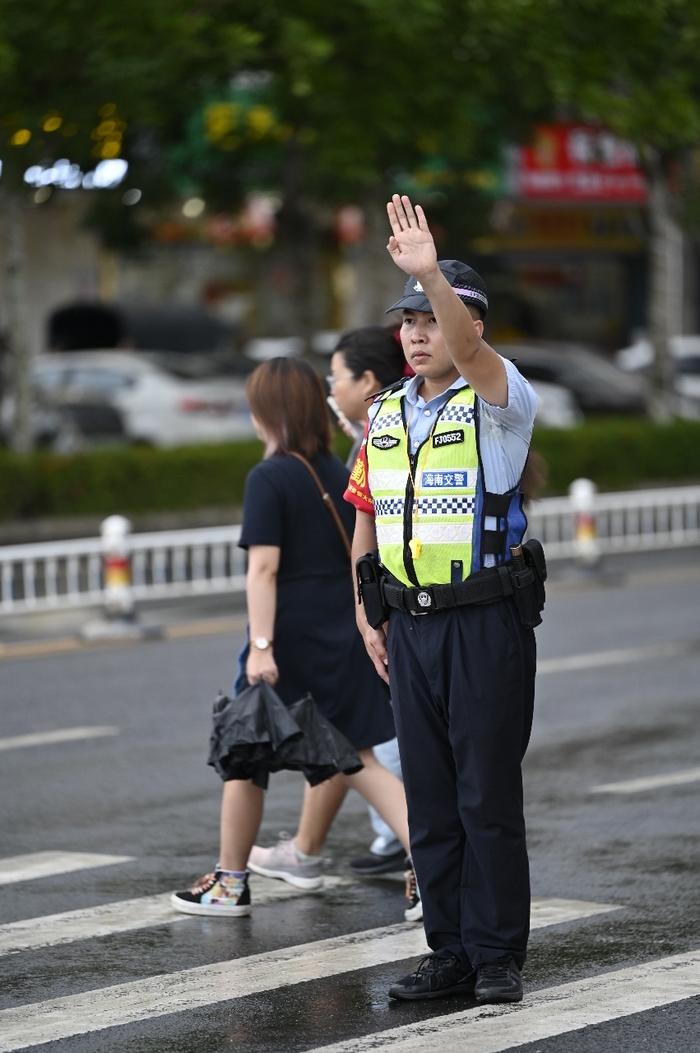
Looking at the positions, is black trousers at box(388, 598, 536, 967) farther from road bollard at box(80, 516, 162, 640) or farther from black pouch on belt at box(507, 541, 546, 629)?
road bollard at box(80, 516, 162, 640)

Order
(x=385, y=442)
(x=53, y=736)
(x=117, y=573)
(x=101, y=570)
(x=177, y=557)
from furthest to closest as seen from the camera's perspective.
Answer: (x=177, y=557) < (x=101, y=570) < (x=117, y=573) < (x=53, y=736) < (x=385, y=442)

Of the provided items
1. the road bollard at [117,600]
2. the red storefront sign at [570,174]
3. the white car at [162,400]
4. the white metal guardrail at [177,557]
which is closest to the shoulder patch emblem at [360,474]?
the white metal guardrail at [177,557]

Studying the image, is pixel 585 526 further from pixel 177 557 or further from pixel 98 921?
pixel 98 921

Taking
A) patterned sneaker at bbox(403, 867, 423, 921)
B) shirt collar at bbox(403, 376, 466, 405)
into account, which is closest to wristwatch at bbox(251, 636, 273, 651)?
patterned sneaker at bbox(403, 867, 423, 921)

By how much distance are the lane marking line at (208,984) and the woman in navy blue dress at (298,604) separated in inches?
19.9

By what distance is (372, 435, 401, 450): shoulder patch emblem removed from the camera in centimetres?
534

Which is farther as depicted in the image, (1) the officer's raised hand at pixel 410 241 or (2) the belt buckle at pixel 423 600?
(2) the belt buckle at pixel 423 600

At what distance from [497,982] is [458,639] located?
0.88m

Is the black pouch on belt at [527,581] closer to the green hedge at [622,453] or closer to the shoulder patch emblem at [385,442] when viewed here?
the shoulder patch emblem at [385,442]

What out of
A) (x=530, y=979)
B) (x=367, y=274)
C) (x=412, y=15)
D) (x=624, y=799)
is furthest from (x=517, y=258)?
(x=530, y=979)

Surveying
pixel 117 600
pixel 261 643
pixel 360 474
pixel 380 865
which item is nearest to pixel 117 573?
pixel 117 600

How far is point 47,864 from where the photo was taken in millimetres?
7289

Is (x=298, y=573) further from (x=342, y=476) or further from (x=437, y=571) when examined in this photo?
(x=437, y=571)

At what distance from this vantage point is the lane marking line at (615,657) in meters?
12.2
